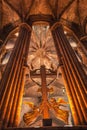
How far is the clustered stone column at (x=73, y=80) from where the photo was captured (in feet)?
24.7

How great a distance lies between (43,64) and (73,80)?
19.0 feet

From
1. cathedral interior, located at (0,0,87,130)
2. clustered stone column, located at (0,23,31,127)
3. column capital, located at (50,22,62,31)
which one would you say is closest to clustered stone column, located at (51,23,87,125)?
cathedral interior, located at (0,0,87,130)

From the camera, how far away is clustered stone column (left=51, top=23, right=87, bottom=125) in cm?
753

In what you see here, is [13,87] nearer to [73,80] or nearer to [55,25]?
[73,80]

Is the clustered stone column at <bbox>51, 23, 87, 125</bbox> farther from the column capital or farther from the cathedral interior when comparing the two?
the column capital

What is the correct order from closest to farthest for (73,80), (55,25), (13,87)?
(13,87), (73,80), (55,25)

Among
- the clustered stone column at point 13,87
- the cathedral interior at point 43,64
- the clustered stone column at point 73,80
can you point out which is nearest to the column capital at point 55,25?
the cathedral interior at point 43,64

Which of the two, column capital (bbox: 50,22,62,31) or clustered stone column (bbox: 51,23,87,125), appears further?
column capital (bbox: 50,22,62,31)

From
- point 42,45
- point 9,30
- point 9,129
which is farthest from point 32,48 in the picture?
point 9,129

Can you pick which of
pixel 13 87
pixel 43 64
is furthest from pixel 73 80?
pixel 43 64

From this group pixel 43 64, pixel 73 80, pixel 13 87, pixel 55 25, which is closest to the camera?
pixel 13 87

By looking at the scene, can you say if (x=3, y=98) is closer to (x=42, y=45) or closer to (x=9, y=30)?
(x=9, y=30)

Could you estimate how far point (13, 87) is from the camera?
27.8 feet

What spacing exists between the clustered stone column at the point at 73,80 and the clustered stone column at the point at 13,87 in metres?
1.78
